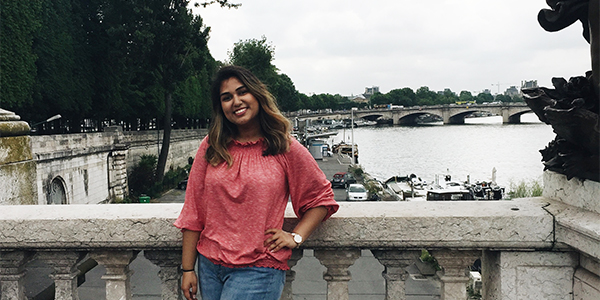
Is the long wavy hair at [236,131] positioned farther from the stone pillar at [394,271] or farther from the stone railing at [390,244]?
the stone pillar at [394,271]

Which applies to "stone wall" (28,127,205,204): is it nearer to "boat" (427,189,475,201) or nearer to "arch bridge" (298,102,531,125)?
"boat" (427,189,475,201)

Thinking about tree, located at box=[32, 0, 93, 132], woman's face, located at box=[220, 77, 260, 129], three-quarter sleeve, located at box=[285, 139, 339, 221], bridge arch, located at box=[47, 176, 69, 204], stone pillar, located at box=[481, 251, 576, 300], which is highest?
tree, located at box=[32, 0, 93, 132]

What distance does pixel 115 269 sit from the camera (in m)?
2.53

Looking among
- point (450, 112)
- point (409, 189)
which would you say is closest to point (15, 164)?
point (409, 189)

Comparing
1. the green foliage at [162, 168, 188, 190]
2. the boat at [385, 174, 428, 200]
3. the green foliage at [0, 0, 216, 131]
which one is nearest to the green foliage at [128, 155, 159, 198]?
the green foliage at [162, 168, 188, 190]

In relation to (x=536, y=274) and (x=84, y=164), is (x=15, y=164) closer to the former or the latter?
(x=536, y=274)

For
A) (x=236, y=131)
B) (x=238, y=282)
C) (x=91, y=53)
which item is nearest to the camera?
(x=238, y=282)

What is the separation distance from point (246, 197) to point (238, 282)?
1.26 ft

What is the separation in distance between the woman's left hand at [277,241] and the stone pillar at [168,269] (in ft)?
2.07

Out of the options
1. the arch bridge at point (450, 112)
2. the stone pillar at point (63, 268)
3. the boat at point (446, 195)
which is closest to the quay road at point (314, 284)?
the stone pillar at point (63, 268)

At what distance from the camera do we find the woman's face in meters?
2.22

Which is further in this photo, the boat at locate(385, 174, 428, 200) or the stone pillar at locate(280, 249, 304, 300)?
the boat at locate(385, 174, 428, 200)

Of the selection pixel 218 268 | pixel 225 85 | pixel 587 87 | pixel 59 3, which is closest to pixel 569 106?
pixel 587 87

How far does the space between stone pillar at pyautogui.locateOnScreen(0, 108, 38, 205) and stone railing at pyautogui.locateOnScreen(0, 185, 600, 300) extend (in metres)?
0.86
